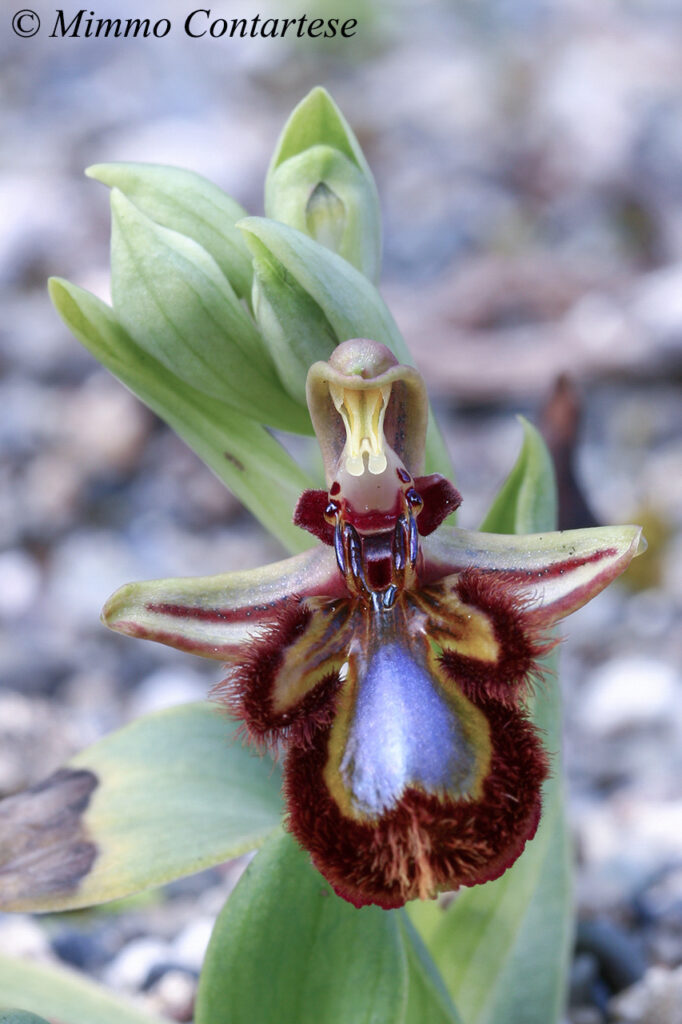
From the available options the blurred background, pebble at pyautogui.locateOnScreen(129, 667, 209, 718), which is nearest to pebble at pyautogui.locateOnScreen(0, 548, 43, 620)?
the blurred background

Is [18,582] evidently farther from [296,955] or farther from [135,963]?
[296,955]

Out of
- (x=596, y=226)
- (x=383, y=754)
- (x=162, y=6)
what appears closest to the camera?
(x=383, y=754)

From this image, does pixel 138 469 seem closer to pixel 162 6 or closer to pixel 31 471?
pixel 31 471

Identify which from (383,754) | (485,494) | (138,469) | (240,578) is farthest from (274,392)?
(138,469)

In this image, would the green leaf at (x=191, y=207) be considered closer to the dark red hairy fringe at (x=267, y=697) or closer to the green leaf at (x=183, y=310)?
the green leaf at (x=183, y=310)

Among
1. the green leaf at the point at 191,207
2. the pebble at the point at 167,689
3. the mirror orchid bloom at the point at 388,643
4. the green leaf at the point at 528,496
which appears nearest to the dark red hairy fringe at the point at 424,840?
the mirror orchid bloom at the point at 388,643

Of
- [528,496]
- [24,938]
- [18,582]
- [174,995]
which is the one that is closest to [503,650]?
[528,496]

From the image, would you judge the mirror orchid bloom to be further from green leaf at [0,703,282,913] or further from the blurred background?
the blurred background
